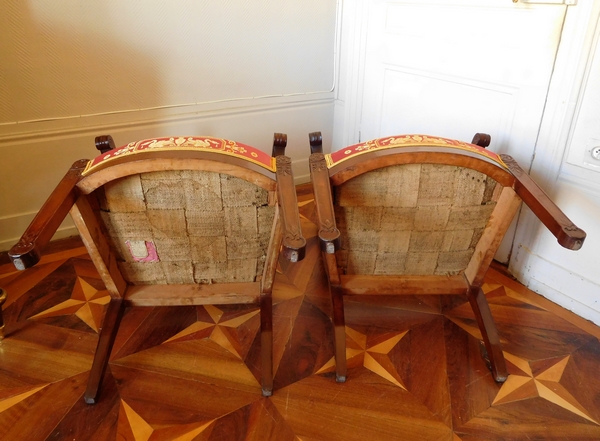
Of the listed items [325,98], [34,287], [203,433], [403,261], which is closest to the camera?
[203,433]

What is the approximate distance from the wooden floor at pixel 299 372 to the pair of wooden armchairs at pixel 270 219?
90 millimetres

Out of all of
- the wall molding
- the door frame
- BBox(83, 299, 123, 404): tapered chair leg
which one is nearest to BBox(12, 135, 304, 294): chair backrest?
BBox(83, 299, 123, 404): tapered chair leg

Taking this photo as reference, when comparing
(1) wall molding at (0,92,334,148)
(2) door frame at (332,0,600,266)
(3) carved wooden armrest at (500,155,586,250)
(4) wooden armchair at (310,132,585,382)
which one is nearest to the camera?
(3) carved wooden armrest at (500,155,586,250)

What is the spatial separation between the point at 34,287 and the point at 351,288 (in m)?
1.31

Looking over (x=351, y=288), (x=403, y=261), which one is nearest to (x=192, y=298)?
(x=351, y=288)

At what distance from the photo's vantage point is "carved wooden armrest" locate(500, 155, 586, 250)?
1.06 m

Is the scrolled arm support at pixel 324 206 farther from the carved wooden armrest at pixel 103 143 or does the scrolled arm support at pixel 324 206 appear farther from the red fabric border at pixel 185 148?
the carved wooden armrest at pixel 103 143

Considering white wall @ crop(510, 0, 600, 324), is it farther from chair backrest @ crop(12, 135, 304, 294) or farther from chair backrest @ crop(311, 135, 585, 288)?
chair backrest @ crop(12, 135, 304, 294)

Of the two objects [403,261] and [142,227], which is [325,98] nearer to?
[403,261]

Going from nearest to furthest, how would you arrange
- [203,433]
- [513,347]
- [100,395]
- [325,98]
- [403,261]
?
[203,433], [100,395], [403,261], [513,347], [325,98]

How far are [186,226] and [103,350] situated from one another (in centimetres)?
48

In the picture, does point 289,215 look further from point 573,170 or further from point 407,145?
point 573,170

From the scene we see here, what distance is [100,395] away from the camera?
52.1 inches

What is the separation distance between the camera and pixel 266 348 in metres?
1.36
